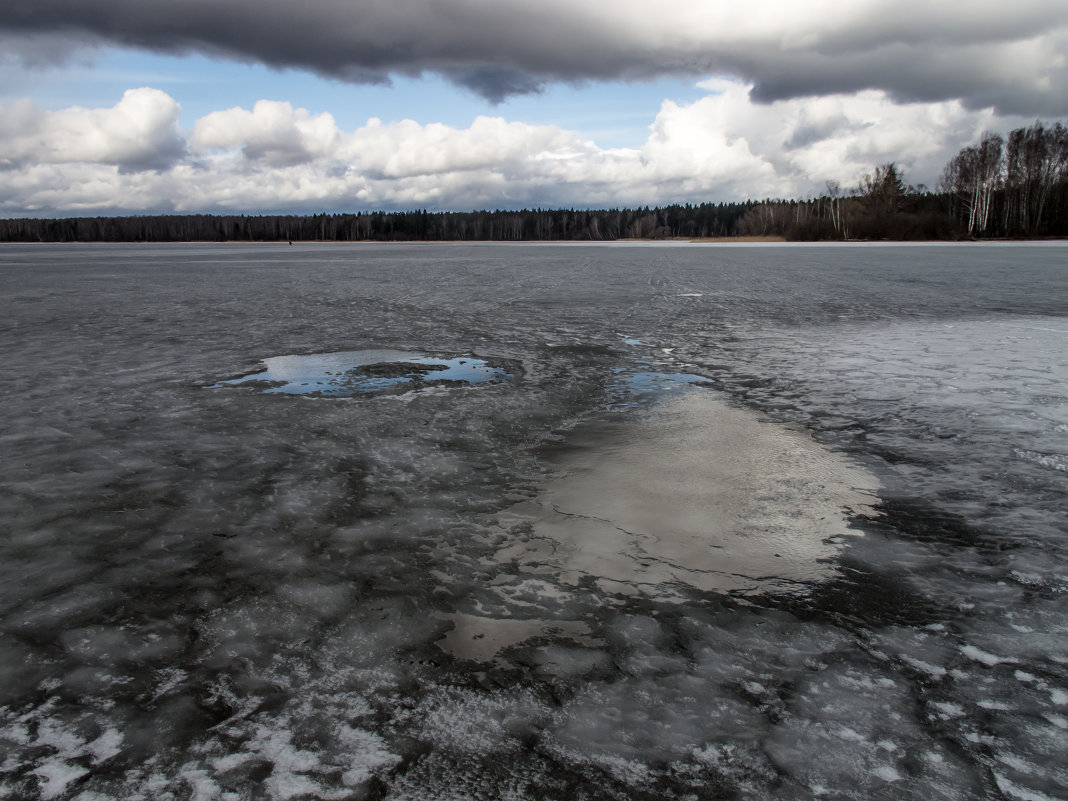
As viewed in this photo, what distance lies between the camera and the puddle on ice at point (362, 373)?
6.52m

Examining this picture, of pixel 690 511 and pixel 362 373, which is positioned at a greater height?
pixel 362 373

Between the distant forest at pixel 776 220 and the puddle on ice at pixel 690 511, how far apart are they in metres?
67.9

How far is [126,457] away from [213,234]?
162 meters

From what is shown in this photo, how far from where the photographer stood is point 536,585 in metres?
2.85

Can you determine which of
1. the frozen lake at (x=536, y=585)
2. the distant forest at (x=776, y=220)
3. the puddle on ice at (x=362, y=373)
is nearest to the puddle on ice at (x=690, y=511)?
the frozen lake at (x=536, y=585)

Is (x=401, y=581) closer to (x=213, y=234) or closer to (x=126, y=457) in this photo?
Result: (x=126, y=457)

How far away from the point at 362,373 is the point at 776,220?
92.7m

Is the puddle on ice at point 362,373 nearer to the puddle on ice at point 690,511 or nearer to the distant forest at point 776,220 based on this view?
the puddle on ice at point 690,511

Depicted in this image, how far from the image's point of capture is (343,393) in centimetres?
628

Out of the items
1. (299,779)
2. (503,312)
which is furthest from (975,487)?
(503,312)

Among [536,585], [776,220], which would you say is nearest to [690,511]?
[536,585]

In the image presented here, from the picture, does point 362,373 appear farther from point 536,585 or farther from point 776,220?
point 776,220

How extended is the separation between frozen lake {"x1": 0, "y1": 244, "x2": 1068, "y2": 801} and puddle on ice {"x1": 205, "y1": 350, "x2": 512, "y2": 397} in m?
0.10

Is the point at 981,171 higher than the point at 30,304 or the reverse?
higher
